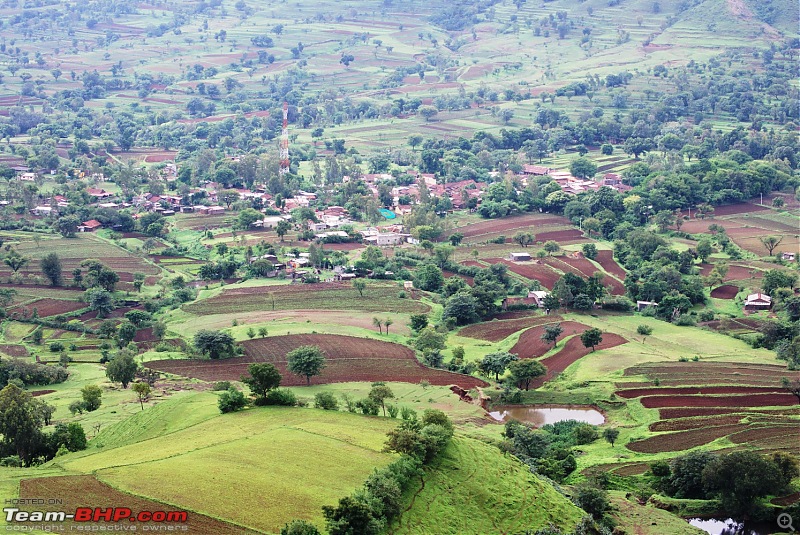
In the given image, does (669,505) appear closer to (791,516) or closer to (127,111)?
(791,516)

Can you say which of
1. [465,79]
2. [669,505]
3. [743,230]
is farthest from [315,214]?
[465,79]

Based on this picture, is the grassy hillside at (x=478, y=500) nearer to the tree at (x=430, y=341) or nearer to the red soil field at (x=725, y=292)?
the tree at (x=430, y=341)

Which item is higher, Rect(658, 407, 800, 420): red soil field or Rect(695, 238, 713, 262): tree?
Rect(658, 407, 800, 420): red soil field

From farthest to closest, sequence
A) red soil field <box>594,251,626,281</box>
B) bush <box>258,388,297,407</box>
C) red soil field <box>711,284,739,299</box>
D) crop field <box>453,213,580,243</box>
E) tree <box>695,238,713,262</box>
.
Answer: crop field <box>453,213,580,243</box>, tree <box>695,238,713,262</box>, red soil field <box>594,251,626,281</box>, red soil field <box>711,284,739,299</box>, bush <box>258,388,297,407</box>

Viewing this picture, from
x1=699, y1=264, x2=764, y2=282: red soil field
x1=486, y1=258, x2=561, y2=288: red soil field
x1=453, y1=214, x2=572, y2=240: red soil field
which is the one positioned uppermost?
x1=486, y1=258, x2=561, y2=288: red soil field

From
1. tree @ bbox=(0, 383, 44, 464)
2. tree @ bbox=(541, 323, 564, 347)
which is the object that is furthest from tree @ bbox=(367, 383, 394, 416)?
tree @ bbox=(541, 323, 564, 347)

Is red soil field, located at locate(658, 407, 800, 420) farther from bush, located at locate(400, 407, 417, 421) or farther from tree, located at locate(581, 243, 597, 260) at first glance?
tree, located at locate(581, 243, 597, 260)

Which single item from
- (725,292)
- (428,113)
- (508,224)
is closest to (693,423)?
(725,292)
